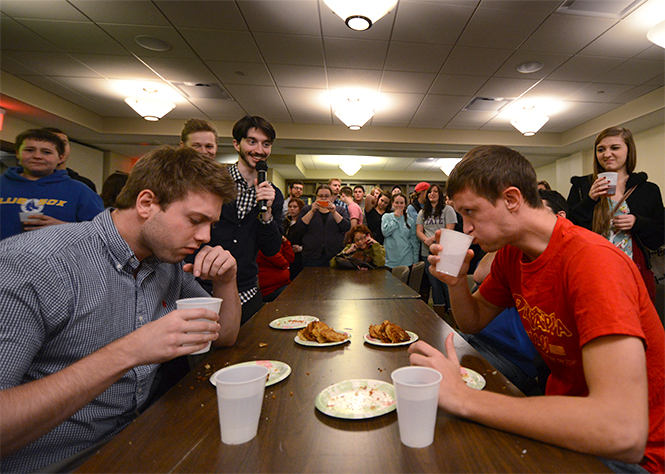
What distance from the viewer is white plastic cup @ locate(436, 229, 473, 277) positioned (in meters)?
1.07

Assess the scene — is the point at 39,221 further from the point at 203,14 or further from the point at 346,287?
the point at 203,14

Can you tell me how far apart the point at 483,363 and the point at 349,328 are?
1.73ft

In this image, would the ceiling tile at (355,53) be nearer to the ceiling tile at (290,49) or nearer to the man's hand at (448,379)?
the ceiling tile at (290,49)

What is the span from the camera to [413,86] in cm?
479

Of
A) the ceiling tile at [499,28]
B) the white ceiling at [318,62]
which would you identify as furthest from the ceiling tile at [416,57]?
the ceiling tile at [499,28]

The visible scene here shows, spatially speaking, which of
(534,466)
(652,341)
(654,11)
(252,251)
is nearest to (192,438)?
(534,466)

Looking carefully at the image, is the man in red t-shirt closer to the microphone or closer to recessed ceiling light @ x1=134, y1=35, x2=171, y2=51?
the microphone

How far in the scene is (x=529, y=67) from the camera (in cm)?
418

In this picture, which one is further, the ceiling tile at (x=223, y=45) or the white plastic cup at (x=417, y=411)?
the ceiling tile at (x=223, y=45)

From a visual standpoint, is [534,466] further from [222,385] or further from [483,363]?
[222,385]

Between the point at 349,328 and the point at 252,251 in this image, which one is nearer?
the point at 349,328

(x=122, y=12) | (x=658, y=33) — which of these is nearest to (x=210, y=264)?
(x=122, y=12)

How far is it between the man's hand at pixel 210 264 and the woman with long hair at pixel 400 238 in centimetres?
370

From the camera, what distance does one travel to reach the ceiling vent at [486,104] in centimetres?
521
